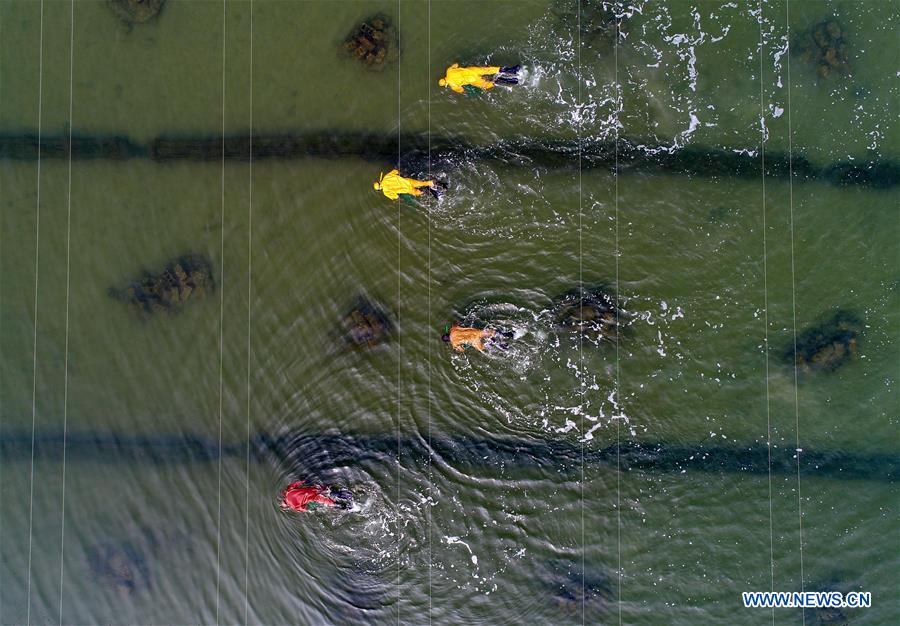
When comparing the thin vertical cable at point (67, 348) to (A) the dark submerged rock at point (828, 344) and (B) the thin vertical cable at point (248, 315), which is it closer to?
(B) the thin vertical cable at point (248, 315)

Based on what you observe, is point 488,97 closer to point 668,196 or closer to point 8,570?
point 668,196

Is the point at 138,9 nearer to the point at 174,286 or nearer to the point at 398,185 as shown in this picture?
the point at 174,286

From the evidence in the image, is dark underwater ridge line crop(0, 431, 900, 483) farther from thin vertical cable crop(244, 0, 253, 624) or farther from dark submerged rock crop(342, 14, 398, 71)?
A: dark submerged rock crop(342, 14, 398, 71)

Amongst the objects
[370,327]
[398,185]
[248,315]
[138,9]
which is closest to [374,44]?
[398,185]

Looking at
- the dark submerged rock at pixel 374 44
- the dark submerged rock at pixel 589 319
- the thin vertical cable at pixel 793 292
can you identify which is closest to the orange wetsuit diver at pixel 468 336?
the dark submerged rock at pixel 589 319

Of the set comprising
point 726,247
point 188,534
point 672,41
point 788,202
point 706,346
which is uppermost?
point 672,41

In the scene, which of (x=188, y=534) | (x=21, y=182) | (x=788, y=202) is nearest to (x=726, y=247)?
(x=788, y=202)
